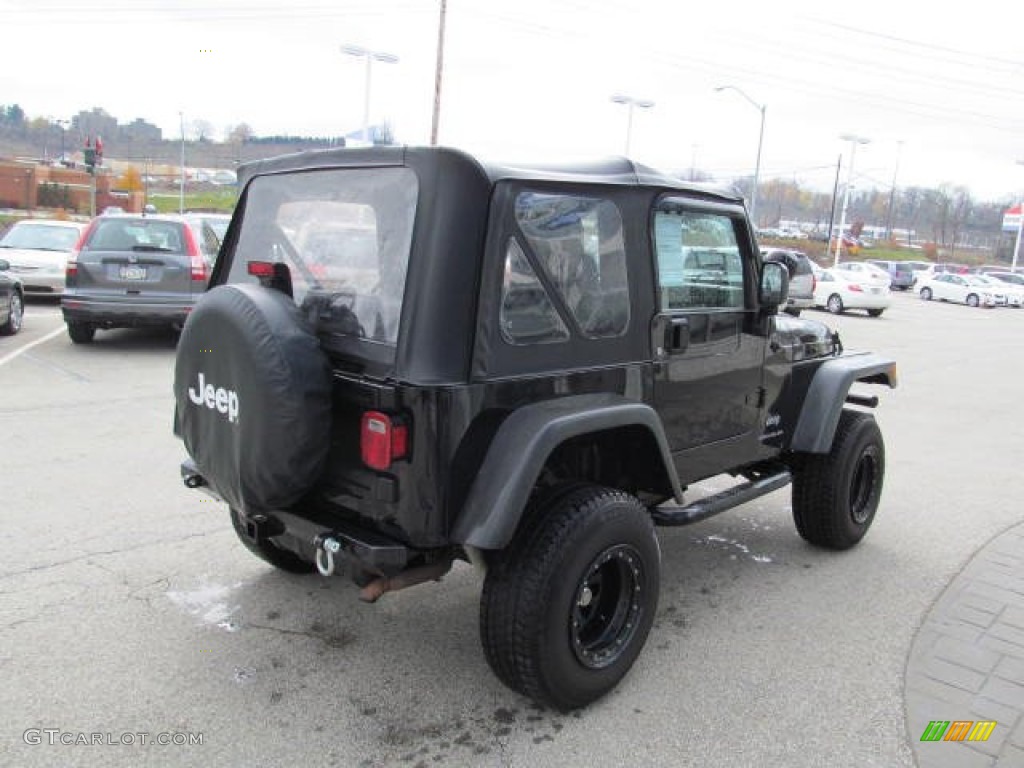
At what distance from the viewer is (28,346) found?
33.6 ft

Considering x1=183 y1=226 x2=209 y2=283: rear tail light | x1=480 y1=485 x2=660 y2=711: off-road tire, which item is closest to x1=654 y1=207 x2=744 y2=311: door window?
x1=480 y1=485 x2=660 y2=711: off-road tire

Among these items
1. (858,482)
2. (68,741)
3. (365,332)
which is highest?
(365,332)

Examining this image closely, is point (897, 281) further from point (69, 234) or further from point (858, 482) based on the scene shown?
point (858, 482)

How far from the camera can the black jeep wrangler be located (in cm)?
278

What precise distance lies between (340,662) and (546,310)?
5.37ft

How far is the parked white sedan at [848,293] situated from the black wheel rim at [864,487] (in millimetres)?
19930

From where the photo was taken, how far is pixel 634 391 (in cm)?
342

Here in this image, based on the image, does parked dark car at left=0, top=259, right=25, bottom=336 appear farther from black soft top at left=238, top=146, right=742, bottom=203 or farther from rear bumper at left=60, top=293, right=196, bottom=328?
black soft top at left=238, top=146, right=742, bottom=203

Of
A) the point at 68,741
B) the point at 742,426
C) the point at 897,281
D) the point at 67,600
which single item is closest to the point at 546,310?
the point at 742,426

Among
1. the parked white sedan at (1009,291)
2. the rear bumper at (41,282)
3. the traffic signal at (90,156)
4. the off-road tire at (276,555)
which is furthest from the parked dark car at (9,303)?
the parked white sedan at (1009,291)

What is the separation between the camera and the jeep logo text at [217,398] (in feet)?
9.29

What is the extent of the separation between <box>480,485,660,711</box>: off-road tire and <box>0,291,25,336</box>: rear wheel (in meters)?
10.1

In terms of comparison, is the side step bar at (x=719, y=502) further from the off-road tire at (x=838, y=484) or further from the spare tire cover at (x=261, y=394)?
the spare tire cover at (x=261, y=394)
